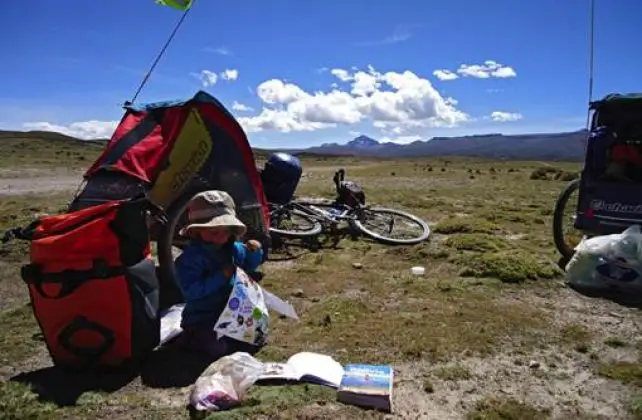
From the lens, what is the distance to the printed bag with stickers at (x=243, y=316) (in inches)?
167

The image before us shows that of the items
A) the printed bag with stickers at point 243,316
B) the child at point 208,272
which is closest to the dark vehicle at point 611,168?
the printed bag with stickers at point 243,316

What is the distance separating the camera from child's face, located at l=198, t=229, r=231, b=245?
14.1 feet

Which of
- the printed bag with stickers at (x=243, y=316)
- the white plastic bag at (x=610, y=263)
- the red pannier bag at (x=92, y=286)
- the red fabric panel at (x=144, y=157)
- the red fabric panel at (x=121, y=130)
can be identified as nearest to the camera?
the red pannier bag at (x=92, y=286)

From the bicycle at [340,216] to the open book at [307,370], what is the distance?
4228mm

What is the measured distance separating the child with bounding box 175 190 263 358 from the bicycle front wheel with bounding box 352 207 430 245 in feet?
15.2

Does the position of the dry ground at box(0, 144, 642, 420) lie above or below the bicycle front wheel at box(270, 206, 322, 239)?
below

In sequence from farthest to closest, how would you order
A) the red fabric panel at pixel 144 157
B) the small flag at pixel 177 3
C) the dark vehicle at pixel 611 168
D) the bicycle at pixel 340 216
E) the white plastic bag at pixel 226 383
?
the bicycle at pixel 340 216 → the small flag at pixel 177 3 → the dark vehicle at pixel 611 168 → the red fabric panel at pixel 144 157 → the white plastic bag at pixel 226 383

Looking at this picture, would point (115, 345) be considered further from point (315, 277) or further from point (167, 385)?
point (315, 277)

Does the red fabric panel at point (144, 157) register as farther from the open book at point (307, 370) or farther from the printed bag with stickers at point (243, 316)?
the open book at point (307, 370)

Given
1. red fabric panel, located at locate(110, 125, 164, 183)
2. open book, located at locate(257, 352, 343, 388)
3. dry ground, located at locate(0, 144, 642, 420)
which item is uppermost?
red fabric panel, located at locate(110, 125, 164, 183)

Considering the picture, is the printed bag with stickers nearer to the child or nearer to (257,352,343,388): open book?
the child

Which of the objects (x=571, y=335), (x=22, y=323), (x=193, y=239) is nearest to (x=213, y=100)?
(x=193, y=239)

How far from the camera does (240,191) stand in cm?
655

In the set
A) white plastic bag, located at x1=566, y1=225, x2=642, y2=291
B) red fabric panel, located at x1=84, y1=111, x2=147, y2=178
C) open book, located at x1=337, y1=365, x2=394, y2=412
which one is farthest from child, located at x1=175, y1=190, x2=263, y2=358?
white plastic bag, located at x1=566, y1=225, x2=642, y2=291
